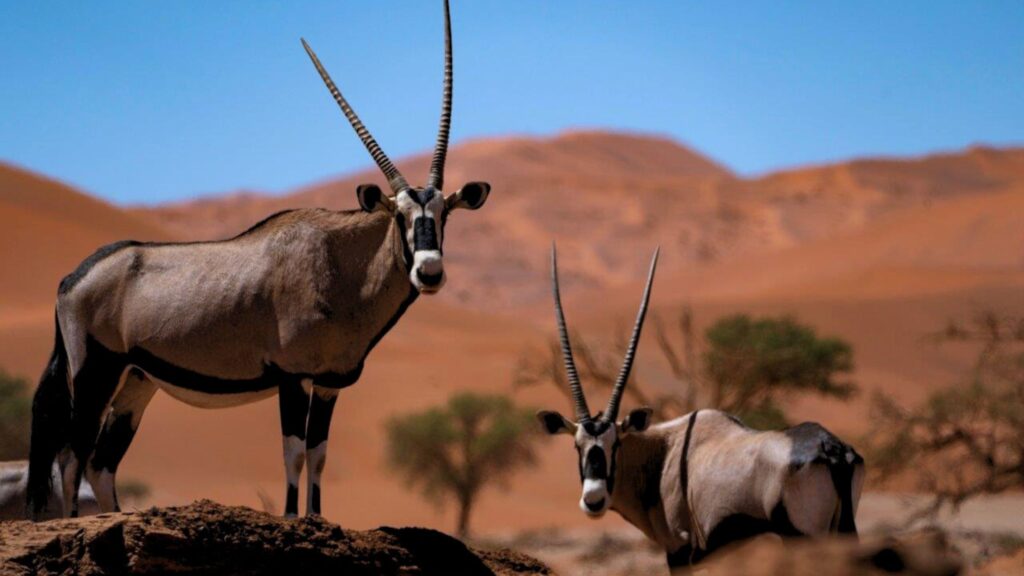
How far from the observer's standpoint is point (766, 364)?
21172 millimetres

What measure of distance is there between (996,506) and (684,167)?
138902 mm

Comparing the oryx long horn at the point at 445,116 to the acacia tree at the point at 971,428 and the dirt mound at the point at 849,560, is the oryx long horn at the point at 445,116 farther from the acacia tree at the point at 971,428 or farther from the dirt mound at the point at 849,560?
the acacia tree at the point at 971,428

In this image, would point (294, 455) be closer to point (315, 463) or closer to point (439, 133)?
point (315, 463)

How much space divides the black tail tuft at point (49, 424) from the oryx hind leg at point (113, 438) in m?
0.21

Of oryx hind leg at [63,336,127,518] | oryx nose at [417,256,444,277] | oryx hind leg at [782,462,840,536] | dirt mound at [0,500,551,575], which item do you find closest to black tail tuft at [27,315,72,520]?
oryx hind leg at [63,336,127,518]

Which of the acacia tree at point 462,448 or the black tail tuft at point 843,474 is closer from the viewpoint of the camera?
the black tail tuft at point 843,474

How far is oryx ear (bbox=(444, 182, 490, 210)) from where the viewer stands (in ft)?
22.2

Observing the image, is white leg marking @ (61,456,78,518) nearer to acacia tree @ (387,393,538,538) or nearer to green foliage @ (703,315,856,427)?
green foliage @ (703,315,856,427)

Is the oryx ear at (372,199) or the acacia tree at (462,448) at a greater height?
the oryx ear at (372,199)

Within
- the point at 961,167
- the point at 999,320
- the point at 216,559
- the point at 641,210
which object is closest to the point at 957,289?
the point at 999,320

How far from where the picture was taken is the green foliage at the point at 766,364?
793 inches

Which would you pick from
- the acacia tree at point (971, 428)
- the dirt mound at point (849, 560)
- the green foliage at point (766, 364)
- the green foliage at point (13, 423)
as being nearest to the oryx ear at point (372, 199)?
the dirt mound at point (849, 560)

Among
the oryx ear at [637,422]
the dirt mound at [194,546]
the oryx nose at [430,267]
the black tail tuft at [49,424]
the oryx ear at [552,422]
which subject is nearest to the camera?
the dirt mound at [194,546]

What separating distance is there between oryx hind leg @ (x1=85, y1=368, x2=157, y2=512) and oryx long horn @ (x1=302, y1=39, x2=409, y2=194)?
1600mm
